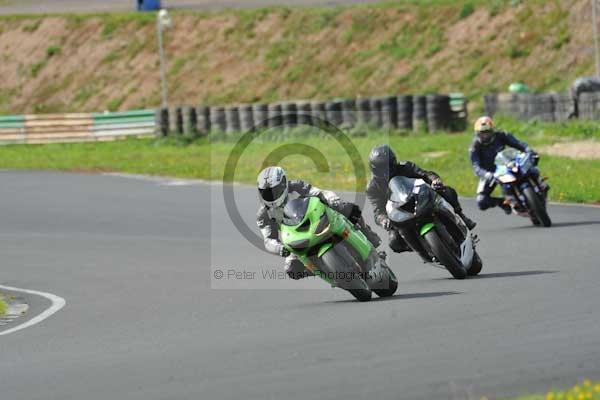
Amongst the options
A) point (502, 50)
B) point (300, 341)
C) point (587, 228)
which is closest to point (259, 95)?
point (502, 50)

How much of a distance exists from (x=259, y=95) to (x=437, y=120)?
1576 centimetres

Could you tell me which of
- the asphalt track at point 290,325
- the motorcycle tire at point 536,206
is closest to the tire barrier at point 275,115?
the asphalt track at point 290,325

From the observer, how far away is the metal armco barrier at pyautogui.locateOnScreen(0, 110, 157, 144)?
1624 inches

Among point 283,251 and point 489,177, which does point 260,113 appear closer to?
point 489,177

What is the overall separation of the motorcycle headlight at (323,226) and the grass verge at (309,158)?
10264 mm

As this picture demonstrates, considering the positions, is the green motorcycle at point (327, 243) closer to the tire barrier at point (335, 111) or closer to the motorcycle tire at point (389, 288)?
the motorcycle tire at point (389, 288)

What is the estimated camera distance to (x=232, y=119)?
36.4 meters

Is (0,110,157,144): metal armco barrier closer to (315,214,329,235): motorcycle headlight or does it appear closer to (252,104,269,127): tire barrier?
(252,104,269,127): tire barrier

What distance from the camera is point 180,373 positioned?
8430 millimetres

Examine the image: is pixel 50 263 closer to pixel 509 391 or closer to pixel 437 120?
pixel 509 391

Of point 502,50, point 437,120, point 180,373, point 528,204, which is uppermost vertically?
point 502,50

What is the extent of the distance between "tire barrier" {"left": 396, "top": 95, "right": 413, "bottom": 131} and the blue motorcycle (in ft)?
53.9

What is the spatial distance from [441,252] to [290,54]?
37.7 metres

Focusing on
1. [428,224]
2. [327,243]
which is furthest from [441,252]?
[327,243]
